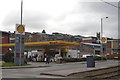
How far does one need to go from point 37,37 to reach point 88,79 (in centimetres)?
11667

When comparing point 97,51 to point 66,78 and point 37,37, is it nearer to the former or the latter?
point 37,37

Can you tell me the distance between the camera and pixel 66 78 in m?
20.6

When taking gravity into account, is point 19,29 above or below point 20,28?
below

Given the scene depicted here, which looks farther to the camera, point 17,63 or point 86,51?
point 86,51

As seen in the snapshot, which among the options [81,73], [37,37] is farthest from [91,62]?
[37,37]

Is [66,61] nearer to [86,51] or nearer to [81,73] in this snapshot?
[81,73]

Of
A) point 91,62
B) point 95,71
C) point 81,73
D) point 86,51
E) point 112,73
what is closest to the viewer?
point 81,73

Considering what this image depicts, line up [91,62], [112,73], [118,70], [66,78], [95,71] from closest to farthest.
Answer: [66,78] < [95,71] < [112,73] < [118,70] < [91,62]

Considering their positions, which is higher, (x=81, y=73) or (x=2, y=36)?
(x=2, y=36)

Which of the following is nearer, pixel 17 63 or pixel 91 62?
pixel 91 62

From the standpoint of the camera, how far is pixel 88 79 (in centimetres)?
2117

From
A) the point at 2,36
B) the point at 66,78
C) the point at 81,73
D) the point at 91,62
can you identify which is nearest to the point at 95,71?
the point at 81,73

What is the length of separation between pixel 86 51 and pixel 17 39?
222 feet

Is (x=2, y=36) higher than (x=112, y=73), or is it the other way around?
(x=2, y=36)
